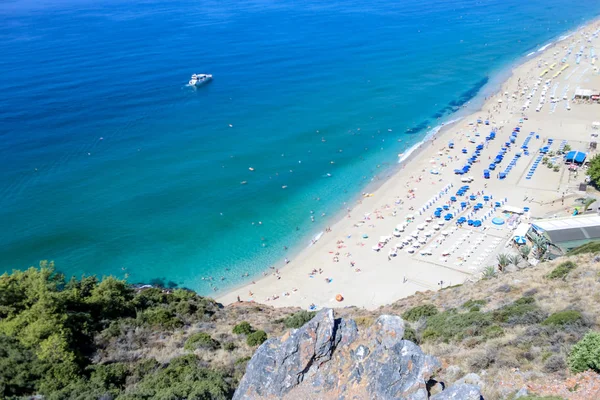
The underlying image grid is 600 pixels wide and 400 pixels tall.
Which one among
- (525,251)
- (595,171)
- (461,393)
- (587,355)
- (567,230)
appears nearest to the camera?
(461,393)

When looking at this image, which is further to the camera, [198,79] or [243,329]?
[198,79]

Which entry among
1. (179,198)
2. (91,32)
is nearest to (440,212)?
(179,198)

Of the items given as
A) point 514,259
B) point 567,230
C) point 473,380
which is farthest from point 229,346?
point 567,230

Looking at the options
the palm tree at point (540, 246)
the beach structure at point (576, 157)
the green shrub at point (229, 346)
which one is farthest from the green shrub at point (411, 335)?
the beach structure at point (576, 157)

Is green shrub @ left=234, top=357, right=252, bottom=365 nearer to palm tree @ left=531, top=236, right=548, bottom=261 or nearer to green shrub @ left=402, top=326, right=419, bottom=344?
green shrub @ left=402, top=326, right=419, bottom=344

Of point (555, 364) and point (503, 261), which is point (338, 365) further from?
point (503, 261)

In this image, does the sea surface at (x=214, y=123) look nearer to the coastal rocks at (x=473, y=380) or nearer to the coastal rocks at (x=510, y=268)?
the coastal rocks at (x=510, y=268)

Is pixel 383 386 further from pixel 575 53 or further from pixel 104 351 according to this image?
pixel 575 53
